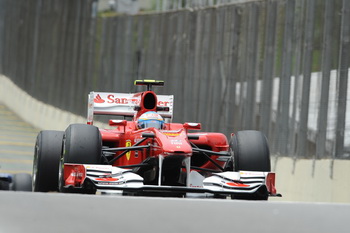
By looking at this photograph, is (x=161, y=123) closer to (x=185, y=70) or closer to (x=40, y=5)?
(x=185, y=70)

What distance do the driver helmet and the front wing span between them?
120cm

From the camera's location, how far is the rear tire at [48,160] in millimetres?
11055

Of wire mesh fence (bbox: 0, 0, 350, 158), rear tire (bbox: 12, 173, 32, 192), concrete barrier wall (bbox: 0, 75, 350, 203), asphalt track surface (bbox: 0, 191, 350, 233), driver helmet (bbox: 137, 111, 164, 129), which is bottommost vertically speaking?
concrete barrier wall (bbox: 0, 75, 350, 203)

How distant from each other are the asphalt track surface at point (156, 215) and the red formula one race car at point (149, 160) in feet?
13.4

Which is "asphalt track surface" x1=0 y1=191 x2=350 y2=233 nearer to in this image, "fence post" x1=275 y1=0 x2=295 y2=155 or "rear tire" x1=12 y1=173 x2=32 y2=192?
"rear tire" x1=12 y1=173 x2=32 y2=192

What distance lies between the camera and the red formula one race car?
9750 mm

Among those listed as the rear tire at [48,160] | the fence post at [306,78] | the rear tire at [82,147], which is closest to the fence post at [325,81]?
the fence post at [306,78]

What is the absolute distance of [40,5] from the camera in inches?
1141

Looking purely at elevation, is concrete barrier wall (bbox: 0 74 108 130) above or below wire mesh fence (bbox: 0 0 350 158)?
below

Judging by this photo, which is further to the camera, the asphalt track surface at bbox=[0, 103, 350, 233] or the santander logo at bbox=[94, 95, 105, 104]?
the santander logo at bbox=[94, 95, 105, 104]

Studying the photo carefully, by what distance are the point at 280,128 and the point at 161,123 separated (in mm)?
4098

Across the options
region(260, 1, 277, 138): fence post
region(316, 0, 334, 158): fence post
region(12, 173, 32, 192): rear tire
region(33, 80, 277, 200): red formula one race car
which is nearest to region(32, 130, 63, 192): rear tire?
region(33, 80, 277, 200): red formula one race car

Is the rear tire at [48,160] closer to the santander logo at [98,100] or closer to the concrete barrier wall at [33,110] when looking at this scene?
the santander logo at [98,100]

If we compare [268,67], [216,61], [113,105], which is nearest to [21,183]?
[113,105]
